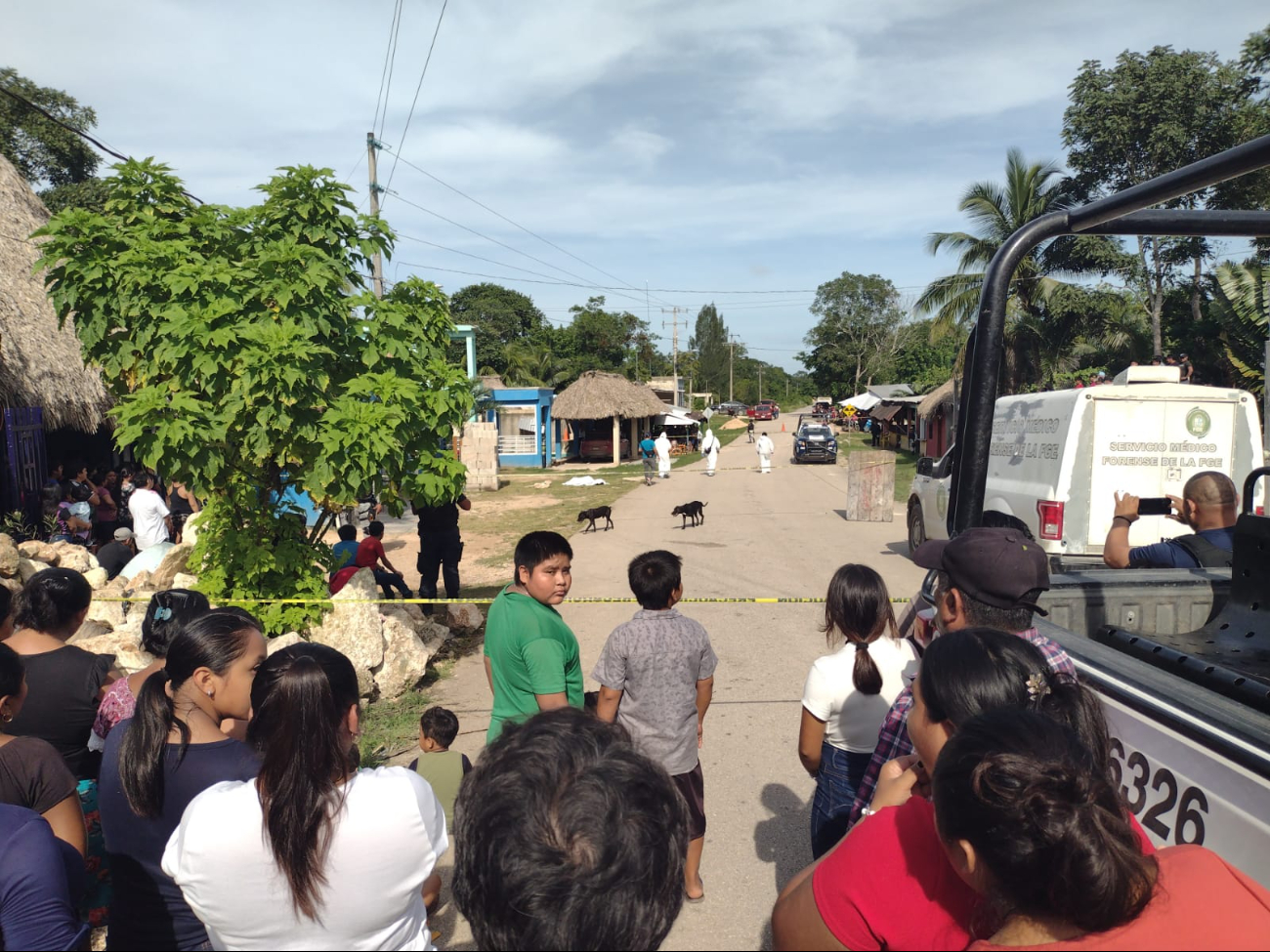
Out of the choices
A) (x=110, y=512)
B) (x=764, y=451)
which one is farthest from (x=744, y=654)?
(x=764, y=451)

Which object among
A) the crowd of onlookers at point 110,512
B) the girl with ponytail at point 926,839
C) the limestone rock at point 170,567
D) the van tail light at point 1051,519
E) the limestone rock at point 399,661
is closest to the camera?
the girl with ponytail at point 926,839

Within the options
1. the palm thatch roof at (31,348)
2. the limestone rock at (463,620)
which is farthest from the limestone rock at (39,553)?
the limestone rock at (463,620)

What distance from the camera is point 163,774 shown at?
7.39 feet

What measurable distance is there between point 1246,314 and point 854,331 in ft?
224

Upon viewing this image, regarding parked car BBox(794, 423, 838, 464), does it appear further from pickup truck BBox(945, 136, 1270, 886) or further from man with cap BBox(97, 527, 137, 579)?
pickup truck BBox(945, 136, 1270, 886)

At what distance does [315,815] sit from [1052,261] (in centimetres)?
2690

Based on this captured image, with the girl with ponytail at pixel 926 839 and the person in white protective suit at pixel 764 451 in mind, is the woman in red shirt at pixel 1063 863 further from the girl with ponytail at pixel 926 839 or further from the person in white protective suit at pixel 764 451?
the person in white protective suit at pixel 764 451

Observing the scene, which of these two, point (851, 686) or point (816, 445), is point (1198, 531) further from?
point (816, 445)

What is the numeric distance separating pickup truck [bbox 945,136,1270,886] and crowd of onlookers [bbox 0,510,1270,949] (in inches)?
14.7

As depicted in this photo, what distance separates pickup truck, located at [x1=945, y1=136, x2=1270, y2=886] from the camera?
197 centimetres

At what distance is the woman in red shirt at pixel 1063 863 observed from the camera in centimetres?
128

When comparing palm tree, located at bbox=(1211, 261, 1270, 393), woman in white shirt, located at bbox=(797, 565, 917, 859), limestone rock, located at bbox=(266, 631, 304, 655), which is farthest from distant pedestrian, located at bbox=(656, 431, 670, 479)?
woman in white shirt, located at bbox=(797, 565, 917, 859)

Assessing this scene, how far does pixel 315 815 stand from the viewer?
1.75 meters

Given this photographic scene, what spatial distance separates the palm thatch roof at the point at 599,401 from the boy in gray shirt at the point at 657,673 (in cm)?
2988
